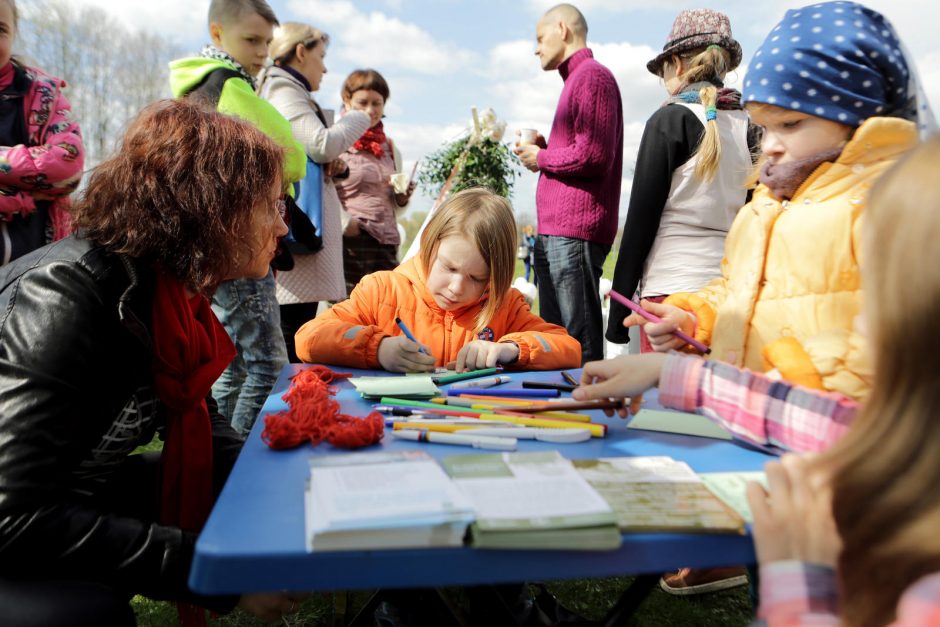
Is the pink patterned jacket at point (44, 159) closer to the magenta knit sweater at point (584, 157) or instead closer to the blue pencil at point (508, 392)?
the blue pencil at point (508, 392)

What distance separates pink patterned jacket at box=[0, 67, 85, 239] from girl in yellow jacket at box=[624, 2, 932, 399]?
2002 mm

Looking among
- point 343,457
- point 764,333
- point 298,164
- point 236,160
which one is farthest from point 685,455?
point 298,164

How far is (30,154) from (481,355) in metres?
1.62

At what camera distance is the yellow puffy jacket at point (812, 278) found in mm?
1076

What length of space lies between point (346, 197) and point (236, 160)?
258 centimetres

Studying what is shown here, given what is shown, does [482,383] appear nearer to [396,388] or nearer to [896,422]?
[396,388]

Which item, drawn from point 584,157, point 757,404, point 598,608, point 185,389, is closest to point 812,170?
point 757,404

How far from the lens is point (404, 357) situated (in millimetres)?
1793

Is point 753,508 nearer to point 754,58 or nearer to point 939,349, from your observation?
point 939,349

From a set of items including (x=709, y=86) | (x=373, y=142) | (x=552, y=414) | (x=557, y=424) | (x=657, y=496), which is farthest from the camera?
(x=373, y=142)

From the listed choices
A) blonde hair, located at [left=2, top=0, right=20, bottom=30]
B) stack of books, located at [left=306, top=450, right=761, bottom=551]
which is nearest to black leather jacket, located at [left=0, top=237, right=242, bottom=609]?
stack of books, located at [left=306, top=450, right=761, bottom=551]

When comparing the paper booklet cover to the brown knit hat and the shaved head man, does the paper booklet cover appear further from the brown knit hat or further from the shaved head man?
the shaved head man

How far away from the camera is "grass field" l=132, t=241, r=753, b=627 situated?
80.6 inches

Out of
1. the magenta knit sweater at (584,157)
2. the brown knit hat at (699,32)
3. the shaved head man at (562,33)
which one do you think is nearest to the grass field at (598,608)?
the magenta knit sweater at (584,157)
